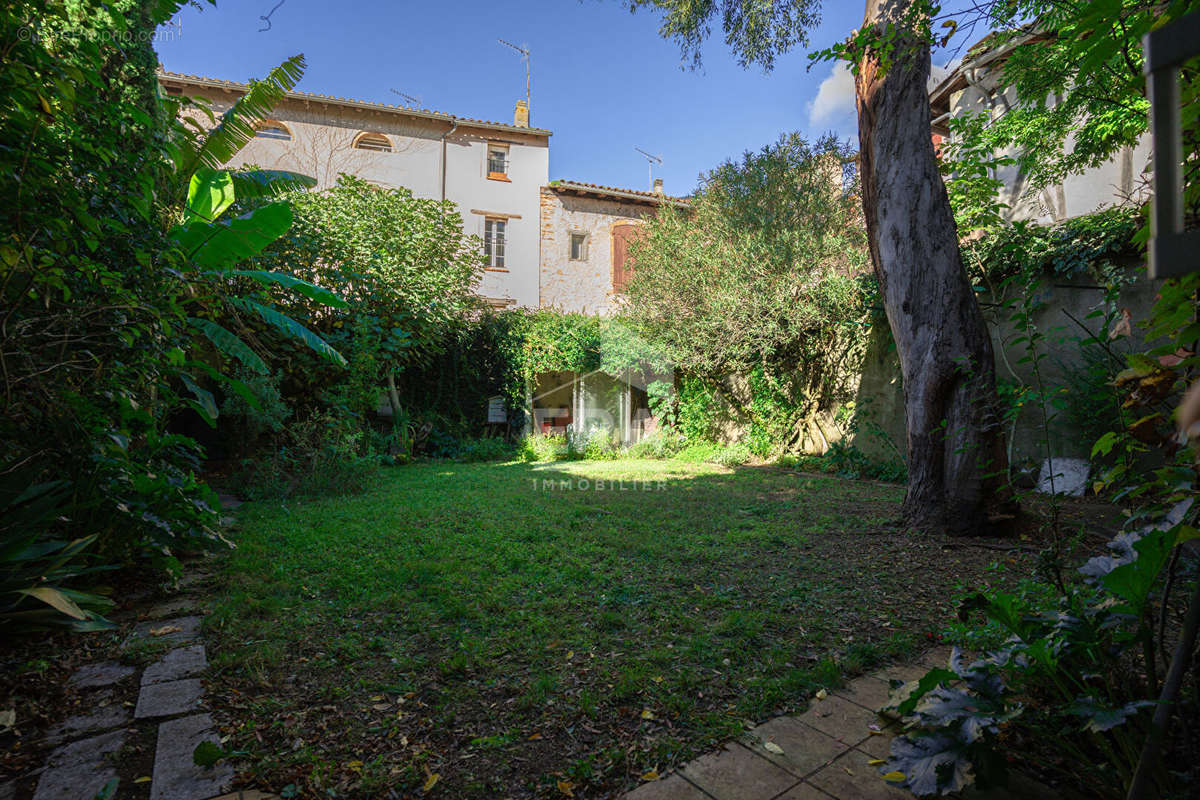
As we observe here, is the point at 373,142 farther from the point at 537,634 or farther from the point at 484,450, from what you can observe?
the point at 537,634

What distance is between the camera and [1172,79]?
0.74 metres

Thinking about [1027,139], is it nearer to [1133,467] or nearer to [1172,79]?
[1133,467]

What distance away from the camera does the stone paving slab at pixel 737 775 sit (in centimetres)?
147

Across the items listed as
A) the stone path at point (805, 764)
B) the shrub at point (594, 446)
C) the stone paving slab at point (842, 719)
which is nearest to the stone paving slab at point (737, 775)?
the stone path at point (805, 764)

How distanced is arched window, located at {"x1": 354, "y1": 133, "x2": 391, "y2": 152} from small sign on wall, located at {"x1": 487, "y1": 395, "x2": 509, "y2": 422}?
857 cm

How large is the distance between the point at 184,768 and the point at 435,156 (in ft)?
52.6

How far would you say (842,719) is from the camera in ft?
5.91

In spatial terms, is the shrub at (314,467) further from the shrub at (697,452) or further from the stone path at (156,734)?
the shrub at (697,452)

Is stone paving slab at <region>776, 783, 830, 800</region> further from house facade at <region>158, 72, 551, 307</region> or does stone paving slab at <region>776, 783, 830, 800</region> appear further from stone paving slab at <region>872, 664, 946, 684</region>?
house facade at <region>158, 72, 551, 307</region>

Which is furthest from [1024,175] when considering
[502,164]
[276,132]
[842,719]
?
[276,132]

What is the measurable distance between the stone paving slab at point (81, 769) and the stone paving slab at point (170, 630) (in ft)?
2.41

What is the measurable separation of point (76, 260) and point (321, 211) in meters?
7.45

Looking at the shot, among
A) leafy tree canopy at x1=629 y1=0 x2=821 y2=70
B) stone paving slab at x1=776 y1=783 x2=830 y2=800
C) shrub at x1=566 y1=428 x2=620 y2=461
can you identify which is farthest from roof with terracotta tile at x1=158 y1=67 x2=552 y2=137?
stone paving slab at x1=776 y1=783 x2=830 y2=800

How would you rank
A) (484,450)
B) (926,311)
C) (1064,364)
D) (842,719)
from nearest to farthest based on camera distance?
1. (842,719)
2. (926,311)
3. (1064,364)
4. (484,450)
